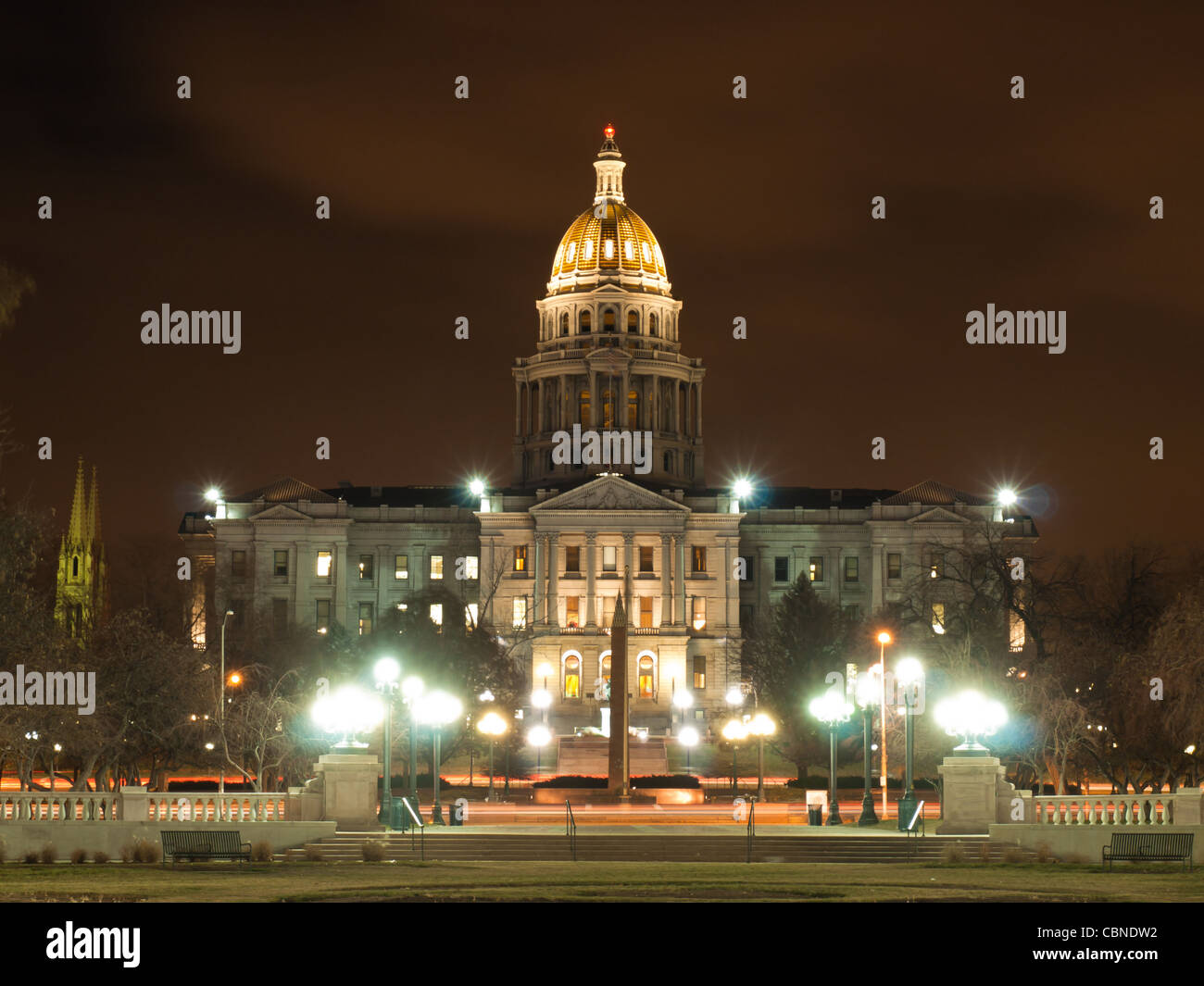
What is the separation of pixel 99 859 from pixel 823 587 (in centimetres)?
11367

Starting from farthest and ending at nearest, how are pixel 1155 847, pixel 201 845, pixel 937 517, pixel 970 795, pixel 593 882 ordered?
pixel 937 517, pixel 970 795, pixel 201 845, pixel 1155 847, pixel 593 882

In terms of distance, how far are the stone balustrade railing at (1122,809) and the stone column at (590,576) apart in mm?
100394

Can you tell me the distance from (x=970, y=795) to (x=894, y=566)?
344 feet

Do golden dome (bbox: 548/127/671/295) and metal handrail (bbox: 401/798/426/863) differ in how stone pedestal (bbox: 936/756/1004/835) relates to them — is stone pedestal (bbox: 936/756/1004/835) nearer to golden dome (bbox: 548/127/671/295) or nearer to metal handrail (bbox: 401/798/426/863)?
metal handrail (bbox: 401/798/426/863)

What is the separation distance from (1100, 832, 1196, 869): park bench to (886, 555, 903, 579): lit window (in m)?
108

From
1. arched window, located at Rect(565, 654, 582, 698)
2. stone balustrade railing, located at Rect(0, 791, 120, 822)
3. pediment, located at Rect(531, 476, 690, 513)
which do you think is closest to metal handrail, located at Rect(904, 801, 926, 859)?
stone balustrade railing, located at Rect(0, 791, 120, 822)

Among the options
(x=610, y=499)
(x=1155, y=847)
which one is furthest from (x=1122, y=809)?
(x=610, y=499)

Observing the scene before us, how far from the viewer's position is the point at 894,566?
504 ft

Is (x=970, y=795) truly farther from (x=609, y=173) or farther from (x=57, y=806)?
(x=609, y=173)

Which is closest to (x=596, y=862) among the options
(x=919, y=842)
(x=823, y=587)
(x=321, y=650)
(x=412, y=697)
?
(x=919, y=842)

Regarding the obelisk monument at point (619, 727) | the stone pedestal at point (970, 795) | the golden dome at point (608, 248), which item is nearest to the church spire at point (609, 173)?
the golden dome at point (608, 248)

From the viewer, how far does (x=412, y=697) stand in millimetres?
60094

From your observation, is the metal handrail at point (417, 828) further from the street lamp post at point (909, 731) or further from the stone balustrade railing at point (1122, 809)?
the stone balustrade railing at point (1122, 809)

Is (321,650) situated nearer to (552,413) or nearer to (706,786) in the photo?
(706,786)
